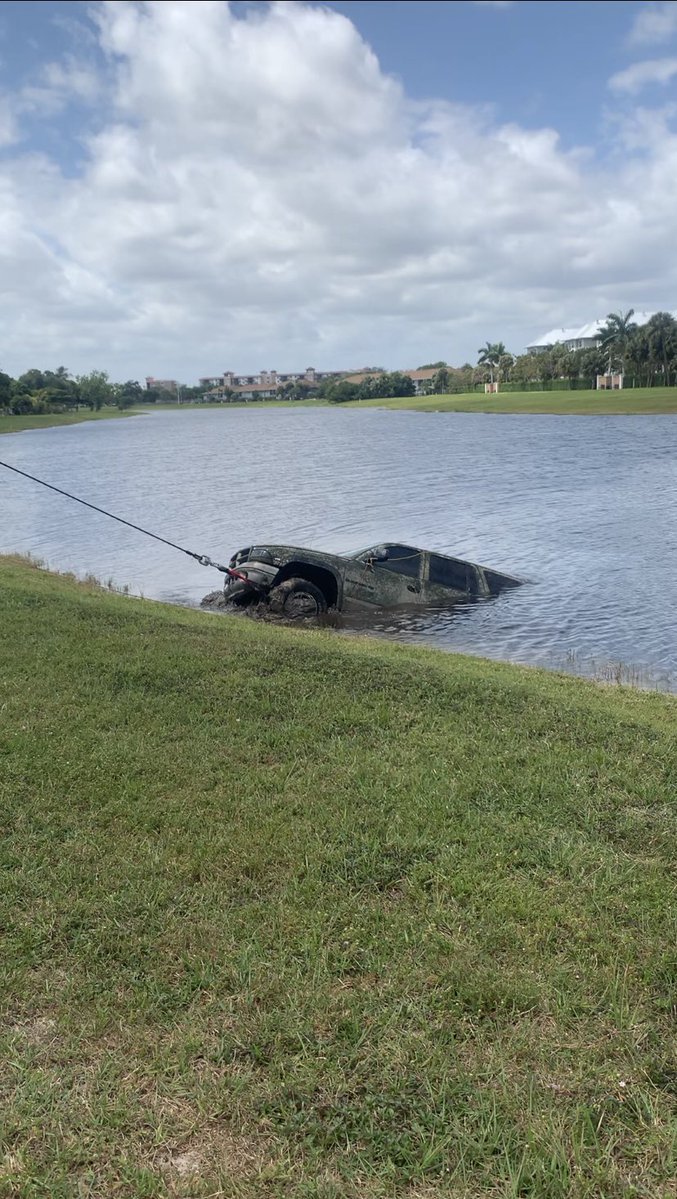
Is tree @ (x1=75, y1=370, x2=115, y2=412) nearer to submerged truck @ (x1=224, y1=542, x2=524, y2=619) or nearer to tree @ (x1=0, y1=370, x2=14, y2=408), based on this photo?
tree @ (x1=0, y1=370, x2=14, y2=408)

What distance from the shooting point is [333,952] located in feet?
12.2

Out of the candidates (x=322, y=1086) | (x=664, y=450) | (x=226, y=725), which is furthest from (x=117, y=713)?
(x=664, y=450)

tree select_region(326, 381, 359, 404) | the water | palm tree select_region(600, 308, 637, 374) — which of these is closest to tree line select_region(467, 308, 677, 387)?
palm tree select_region(600, 308, 637, 374)

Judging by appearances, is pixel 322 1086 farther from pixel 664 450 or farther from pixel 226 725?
pixel 664 450

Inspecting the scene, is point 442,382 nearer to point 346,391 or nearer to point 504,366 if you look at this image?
point 346,391

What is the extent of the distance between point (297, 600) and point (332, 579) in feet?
2.45

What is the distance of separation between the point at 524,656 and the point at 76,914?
951 centimetres

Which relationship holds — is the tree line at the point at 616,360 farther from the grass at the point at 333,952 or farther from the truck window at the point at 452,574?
the grass at the point at 333,952

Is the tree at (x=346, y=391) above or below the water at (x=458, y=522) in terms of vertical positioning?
above

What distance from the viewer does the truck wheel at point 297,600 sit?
579 inches

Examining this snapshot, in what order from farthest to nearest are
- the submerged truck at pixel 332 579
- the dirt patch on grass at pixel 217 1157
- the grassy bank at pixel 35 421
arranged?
the grassy bank at pixel 35 421, the submerged truck at pixel 332 579, the dirt patch on grass at pixel 217 1157

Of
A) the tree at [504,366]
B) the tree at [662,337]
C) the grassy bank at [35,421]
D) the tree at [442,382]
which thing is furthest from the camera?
the tree at [442,382]

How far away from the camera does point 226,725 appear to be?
21.0ft

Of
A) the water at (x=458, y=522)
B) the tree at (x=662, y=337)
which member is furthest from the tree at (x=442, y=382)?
the water at (x=458, y=522)
